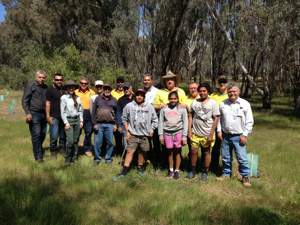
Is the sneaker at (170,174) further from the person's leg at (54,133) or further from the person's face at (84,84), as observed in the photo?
the person's face at (84,84)

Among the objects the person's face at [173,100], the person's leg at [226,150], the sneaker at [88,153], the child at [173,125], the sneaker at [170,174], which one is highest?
the person's face at [173,100]

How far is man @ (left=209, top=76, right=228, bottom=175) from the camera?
894cm

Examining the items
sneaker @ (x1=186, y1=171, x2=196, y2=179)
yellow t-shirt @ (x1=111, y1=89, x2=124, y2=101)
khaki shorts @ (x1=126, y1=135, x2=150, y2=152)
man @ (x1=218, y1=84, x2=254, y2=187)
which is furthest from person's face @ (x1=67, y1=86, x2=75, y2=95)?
man @ (x1=218, y1=84, x2=254, y2=187)

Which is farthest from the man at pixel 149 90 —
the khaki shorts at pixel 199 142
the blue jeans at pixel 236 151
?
the blue jeans at pixel 236 151

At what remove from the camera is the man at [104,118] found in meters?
9.79

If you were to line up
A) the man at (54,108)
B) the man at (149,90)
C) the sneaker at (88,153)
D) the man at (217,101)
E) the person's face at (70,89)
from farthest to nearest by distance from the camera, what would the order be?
the sneaker at (88,153)
the man at (54,108)
the person's face at (70,89)
the man at (149,90)
the man at (217,101)

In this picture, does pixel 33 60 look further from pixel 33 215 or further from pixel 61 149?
pixel 33 215

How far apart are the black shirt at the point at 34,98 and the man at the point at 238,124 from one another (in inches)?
154

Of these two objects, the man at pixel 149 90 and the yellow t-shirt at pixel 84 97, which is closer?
the man at pixel 149 90

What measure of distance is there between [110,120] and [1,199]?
138 inches

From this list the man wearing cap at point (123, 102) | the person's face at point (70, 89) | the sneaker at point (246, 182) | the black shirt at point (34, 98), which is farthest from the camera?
the man wearing cap at point (123, 102)

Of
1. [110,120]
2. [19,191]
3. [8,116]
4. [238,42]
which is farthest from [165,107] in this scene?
[238,42]

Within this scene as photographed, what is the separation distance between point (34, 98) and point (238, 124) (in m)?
4.37

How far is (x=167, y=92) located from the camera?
29.9ft
